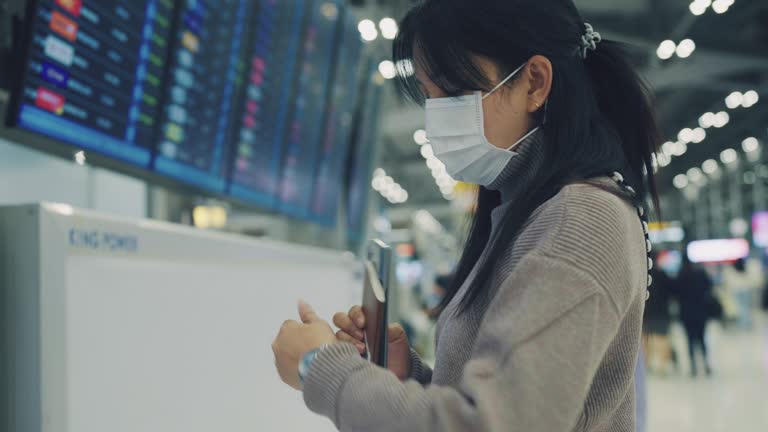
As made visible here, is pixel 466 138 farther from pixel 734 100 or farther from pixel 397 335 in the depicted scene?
pixel 734 100

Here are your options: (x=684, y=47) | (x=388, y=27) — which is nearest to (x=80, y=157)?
(x=388, y=27)

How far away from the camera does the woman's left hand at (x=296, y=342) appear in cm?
100

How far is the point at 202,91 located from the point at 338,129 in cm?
236

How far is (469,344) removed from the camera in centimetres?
106

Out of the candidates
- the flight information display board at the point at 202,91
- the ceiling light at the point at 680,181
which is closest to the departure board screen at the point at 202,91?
the flight information display board at the point at 202,91

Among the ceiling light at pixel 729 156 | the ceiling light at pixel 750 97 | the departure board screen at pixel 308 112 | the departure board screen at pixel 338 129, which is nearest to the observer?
the departure board screen at pixel 308 112

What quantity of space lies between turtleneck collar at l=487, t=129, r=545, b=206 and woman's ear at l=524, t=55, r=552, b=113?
2.1 inches

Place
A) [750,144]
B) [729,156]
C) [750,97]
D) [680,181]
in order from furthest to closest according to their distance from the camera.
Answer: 1. [680,181]
2. [729,156]
3. [750,144]
4. [750,97]

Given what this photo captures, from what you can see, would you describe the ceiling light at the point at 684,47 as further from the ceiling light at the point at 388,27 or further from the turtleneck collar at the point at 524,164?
the turtleneck collar at the point at 524,164

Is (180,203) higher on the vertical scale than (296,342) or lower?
higher

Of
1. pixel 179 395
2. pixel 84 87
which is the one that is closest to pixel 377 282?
pixel 179 395

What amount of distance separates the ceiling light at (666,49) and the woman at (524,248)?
25.9 ft

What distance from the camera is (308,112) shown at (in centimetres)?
449

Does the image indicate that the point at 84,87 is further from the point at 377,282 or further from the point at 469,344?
the point at 469,344
